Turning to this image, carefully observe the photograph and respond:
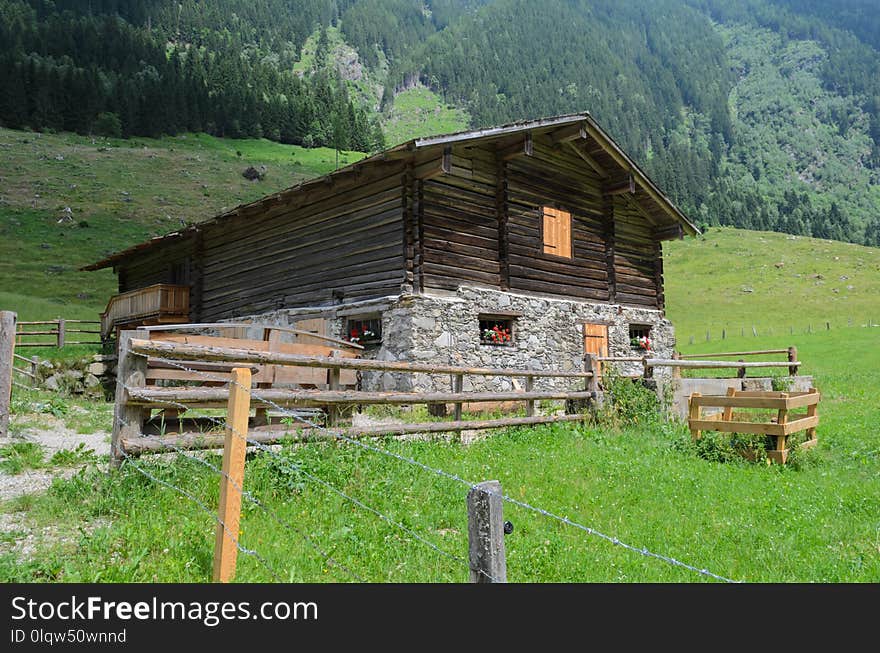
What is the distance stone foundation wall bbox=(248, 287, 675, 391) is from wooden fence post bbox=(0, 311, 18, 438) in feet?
28.3

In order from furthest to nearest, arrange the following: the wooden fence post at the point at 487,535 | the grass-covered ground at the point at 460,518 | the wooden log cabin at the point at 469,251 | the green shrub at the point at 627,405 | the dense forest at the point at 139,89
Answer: the dense forest at the point at 139,89 < the wooden log cabin at the point at 469,251 < the green shrub at the point at 627,405 < the grass-covered ground at the point at 460,518 < the wooden fence post at the point at 487,535

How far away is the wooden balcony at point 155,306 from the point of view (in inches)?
984

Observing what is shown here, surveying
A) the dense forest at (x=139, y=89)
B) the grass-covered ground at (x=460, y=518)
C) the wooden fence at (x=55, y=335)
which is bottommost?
the grass-covered ground at (x=460, y=518)

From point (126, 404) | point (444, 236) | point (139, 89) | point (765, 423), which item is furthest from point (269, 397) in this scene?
point (139, 89)

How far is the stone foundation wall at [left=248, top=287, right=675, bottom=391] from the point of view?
53.7ft

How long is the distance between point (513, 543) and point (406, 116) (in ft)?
641

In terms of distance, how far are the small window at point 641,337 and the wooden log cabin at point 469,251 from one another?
0.27 ft

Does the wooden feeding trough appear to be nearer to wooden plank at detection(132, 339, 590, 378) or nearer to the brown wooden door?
wooden plank at detection(132, 339, 590, 378)

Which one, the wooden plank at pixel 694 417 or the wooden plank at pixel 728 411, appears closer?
the wooden plank at pixel 694 417

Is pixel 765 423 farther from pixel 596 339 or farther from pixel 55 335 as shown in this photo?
pixel 55 335

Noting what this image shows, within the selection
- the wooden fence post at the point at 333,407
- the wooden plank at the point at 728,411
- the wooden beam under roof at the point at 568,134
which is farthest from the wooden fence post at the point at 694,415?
the wooden beam under roof at the point at 568,134

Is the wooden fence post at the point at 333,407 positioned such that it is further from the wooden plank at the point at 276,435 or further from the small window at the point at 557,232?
the small window at the point at 557,232

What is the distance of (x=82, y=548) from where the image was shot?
466cm
